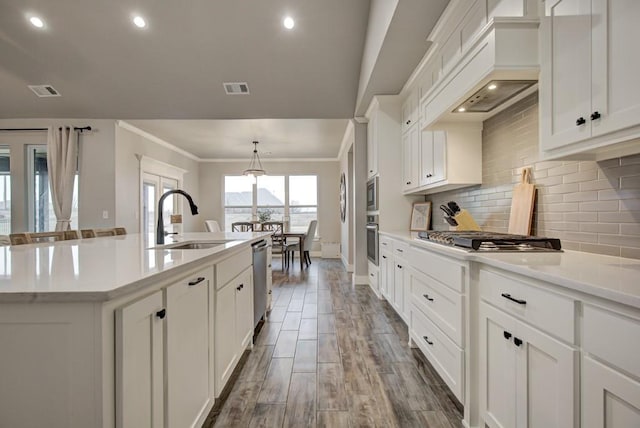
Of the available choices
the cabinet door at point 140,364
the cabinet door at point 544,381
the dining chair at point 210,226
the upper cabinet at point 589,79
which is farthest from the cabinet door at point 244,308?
the dining chair at point 210,226

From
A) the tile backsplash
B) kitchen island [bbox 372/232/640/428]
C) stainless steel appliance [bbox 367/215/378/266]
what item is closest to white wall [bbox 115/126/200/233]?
stainless steel appliance [bbox 367/215/378/266]

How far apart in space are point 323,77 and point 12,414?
4.18 meters

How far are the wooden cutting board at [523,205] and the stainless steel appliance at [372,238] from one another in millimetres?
2081

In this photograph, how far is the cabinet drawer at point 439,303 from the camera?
1636mm

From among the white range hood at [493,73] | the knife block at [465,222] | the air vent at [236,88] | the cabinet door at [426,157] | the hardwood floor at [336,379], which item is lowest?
the hardwood floor at [336,379]

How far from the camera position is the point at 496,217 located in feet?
7.66

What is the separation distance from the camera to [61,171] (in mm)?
4809

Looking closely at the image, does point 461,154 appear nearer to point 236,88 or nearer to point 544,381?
point 544,381

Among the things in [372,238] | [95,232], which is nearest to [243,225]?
[372,238]

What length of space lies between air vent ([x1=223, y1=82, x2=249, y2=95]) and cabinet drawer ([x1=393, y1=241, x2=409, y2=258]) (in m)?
2.96

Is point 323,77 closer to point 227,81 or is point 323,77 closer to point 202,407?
point 227,81

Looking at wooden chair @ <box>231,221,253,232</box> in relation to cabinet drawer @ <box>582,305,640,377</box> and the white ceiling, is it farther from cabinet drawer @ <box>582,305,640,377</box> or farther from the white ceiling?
cabinet drawer @ <box>582,305,640,377</box>

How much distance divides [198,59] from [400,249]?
3.40 m

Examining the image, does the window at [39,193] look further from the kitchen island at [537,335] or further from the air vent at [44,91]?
the kitchen island at [537,335]
